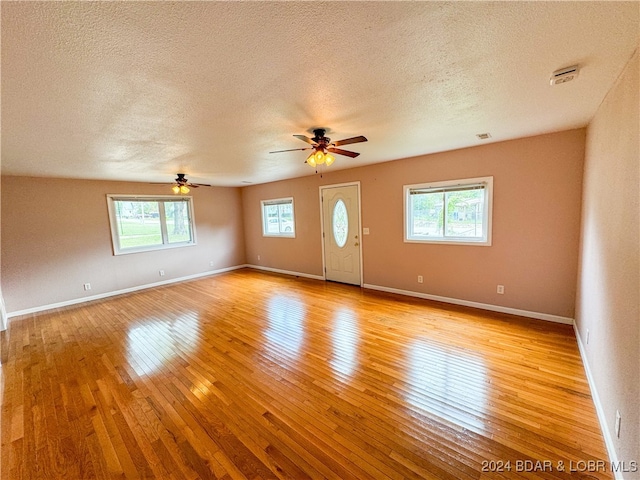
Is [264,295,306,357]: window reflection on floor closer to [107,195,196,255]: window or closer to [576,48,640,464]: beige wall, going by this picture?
[576,48,640,464]: beige wall

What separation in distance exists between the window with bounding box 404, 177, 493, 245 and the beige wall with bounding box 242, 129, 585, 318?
0.11m

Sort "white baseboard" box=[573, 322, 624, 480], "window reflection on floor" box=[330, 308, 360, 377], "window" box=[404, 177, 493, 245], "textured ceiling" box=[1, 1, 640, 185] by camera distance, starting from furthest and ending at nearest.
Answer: "window" box=[404, 177, 493, 245] < "window reflection on floor" box=[330, 308, 360, 377] < "white baseboard" box=[573, 322, 624, 480] < "textured ceiling" box=[1, 1, 640, 185]

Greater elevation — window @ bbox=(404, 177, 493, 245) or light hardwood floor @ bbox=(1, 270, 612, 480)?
window @ bbox=(404, 177, 493, 245)

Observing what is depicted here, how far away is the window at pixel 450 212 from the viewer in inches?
146

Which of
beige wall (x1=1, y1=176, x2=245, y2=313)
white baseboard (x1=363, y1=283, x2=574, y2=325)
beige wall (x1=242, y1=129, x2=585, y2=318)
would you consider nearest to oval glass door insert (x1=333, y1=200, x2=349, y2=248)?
beige wall (x1=242, y1=129, x2=585, y2=318)

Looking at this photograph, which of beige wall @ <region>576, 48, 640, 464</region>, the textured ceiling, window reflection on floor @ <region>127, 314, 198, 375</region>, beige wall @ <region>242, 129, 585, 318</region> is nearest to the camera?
the textured ceiling

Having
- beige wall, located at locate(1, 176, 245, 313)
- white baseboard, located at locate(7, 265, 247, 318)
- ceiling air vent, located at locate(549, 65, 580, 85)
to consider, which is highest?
ceiling air vent, located at locate(549, 65, 580, 85)

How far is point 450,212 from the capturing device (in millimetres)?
4066

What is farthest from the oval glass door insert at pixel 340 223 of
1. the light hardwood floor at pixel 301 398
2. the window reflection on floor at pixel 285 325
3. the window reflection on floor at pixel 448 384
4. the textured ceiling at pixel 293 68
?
the window reflection on floor at pixel 448 384

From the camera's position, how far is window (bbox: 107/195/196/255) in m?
5.45

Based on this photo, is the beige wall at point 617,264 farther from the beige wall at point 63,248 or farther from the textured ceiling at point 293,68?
the beige wall at point 63,248

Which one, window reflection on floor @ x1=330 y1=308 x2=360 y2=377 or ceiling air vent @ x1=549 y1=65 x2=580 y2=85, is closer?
ceiling air vent @ x1=549 y1=65 x2=580 y2=85

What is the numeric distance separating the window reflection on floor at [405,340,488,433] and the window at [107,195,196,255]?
589 cm

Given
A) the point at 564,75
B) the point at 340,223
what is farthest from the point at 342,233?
the point at 564,75
